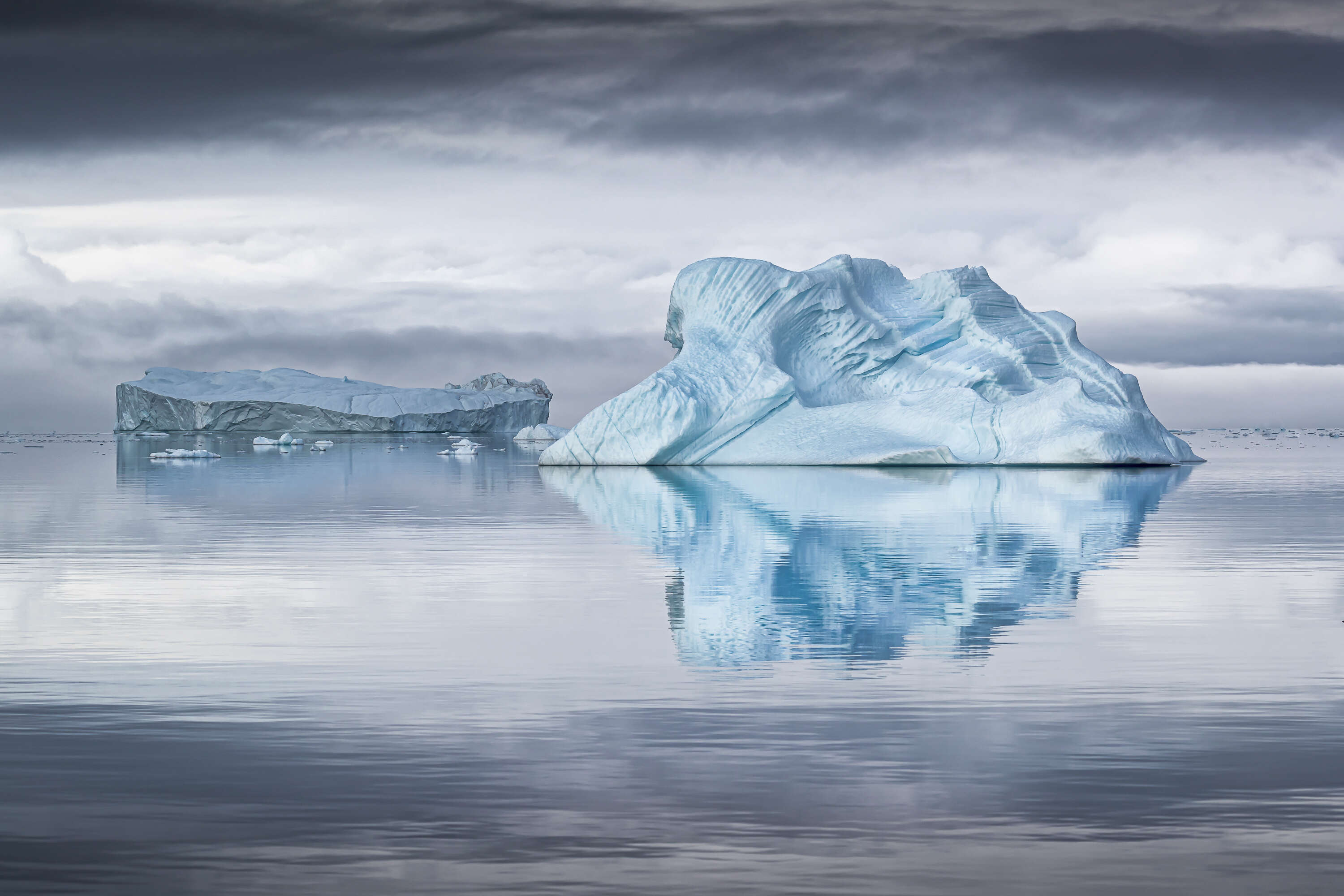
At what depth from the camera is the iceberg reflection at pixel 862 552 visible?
5844 mm

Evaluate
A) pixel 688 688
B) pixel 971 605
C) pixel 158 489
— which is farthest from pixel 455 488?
pixel 688 688

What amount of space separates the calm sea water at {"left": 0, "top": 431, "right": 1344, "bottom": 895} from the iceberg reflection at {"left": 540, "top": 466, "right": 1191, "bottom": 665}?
0.06 m

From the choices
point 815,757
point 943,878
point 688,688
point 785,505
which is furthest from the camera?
point 785,505

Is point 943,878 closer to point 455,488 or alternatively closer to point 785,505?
point 785,505

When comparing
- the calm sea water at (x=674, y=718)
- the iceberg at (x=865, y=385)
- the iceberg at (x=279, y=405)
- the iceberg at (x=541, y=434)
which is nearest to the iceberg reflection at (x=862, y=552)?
the calm sea water at (x=674, y=718)

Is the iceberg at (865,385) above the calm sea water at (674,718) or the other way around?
above

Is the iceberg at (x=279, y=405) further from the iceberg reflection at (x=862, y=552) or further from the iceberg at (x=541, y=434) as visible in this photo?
the iceberg reflection at (x=862, y=552)

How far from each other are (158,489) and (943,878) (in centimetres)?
1694

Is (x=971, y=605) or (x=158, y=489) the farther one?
(x=158, y=489)

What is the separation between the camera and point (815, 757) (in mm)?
3701

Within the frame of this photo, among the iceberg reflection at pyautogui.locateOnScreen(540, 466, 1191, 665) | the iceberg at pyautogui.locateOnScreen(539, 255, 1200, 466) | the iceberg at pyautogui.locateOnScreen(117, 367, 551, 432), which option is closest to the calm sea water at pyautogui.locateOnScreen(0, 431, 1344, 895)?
the iceberg reflection at pyautogui.locateOnScreen(540, 466, 1191, 665)

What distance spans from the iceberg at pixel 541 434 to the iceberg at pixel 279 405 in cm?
569

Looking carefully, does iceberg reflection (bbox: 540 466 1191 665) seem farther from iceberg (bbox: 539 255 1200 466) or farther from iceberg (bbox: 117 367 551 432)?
iceberg (bbox: 117 367 551 432)

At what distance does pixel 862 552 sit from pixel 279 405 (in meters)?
48.1
